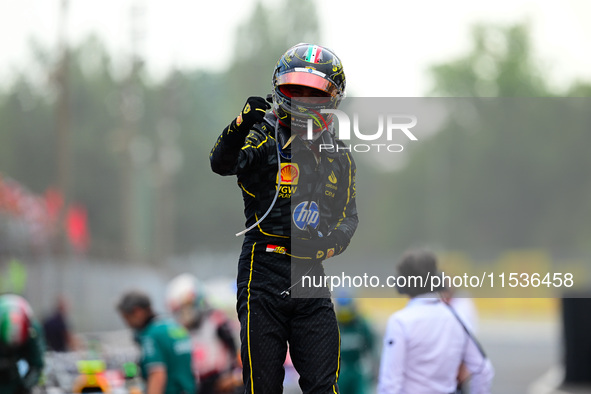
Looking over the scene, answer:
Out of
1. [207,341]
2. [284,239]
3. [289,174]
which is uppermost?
[289,174]

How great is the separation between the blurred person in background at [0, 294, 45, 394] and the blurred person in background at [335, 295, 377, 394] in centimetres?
460

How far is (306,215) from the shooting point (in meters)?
4.15

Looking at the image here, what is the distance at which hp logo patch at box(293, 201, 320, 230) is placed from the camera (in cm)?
413

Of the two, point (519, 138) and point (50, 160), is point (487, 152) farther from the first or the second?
point (50, 160)

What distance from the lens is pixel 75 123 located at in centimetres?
7000

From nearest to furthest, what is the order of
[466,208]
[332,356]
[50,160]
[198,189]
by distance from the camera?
1. [332,356]
2. [466,208]
3. [50,160]
4. [198,189]

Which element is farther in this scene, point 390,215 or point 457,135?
point 390,215

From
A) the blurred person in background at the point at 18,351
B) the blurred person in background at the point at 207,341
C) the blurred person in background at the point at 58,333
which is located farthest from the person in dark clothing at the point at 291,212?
the blurred person in background at the point at 58,333

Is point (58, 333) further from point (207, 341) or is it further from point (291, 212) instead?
point (291, 212)

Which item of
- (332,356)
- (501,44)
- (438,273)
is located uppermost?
(501,44)

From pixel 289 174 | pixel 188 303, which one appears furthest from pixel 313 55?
pixel 188 303

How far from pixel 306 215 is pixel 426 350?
184 cm

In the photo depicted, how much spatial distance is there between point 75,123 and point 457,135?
29.2 m

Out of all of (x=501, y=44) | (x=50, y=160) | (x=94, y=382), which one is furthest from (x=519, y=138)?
(x=94, y=382)
